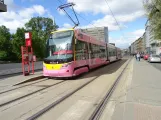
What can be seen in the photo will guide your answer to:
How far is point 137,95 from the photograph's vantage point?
8812 millimetres

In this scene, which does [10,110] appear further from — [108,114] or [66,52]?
[66,52]

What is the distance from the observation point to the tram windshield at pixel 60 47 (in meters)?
14.9

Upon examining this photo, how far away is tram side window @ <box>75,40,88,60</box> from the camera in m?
15.7

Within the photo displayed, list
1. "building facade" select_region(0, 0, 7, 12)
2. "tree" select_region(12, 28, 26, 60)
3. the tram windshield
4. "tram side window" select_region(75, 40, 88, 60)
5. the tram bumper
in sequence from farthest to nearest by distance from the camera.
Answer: "tree" select_region(12, 28, 26, 60) < "building facade" select_region(0, 0, 7, 12) < "tram side window" select_region(75, 40, 88, 60) < the tram windshield < the tram bumper

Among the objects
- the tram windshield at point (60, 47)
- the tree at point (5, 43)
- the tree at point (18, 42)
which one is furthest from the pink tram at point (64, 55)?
the tree at point (18, 42)

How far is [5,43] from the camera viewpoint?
72.1m

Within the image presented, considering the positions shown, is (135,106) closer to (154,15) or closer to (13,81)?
(13,81)

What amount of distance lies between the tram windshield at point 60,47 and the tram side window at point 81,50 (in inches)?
27.2

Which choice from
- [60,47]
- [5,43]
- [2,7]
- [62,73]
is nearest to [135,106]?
[62,73]

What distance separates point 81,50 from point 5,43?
2350 inches

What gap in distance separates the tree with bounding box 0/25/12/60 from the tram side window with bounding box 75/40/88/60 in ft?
164

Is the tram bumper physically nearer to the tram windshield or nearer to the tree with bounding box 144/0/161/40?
the tram windshield

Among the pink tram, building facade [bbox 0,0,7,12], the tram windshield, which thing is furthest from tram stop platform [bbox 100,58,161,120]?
building facade [bbox 0,0,7,12]

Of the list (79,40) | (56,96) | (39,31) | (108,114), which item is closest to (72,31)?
(79,40)
